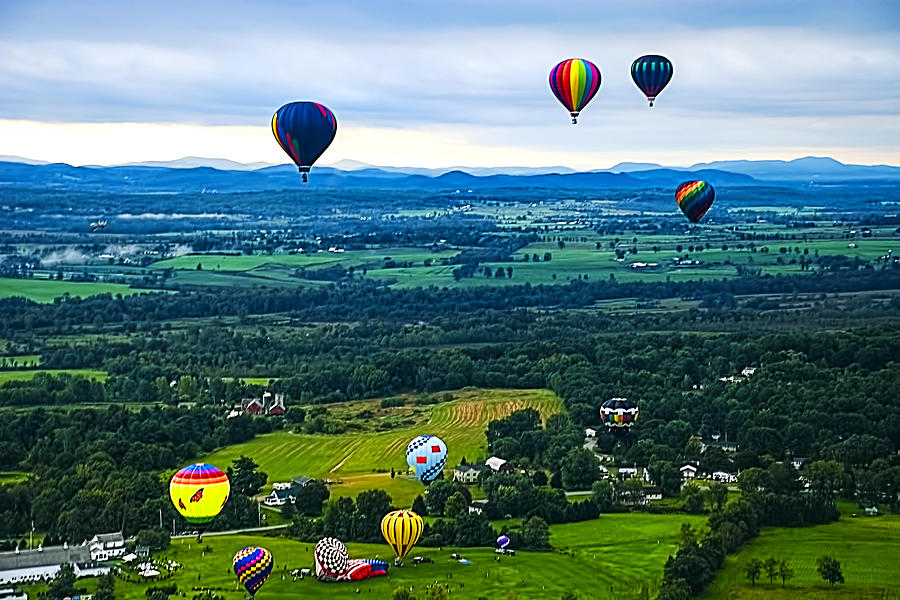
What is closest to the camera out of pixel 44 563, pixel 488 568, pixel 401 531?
pixel 488 568

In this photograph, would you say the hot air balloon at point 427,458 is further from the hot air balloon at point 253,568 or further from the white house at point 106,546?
the hot air balloon at point 253,568

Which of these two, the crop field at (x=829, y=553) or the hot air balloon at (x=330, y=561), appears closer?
the crop field at (x=829, y=553)

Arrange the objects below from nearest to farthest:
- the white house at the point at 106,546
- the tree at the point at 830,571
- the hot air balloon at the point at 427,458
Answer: the tree at the point at 830,571
the white house at the point at 106,546
the hot air balloon at the point at 427,458

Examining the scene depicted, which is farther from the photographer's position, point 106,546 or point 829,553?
point 106,546

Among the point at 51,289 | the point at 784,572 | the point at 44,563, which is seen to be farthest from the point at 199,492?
the point at 51,289

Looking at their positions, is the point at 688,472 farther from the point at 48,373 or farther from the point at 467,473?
the point at 48,373

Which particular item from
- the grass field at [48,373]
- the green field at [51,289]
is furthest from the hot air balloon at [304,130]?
the green field at [51,289]

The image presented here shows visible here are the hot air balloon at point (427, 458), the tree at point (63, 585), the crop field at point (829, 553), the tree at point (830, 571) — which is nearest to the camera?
the tree at point (63, 585)

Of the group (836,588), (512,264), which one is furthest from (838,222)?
(836,588)
